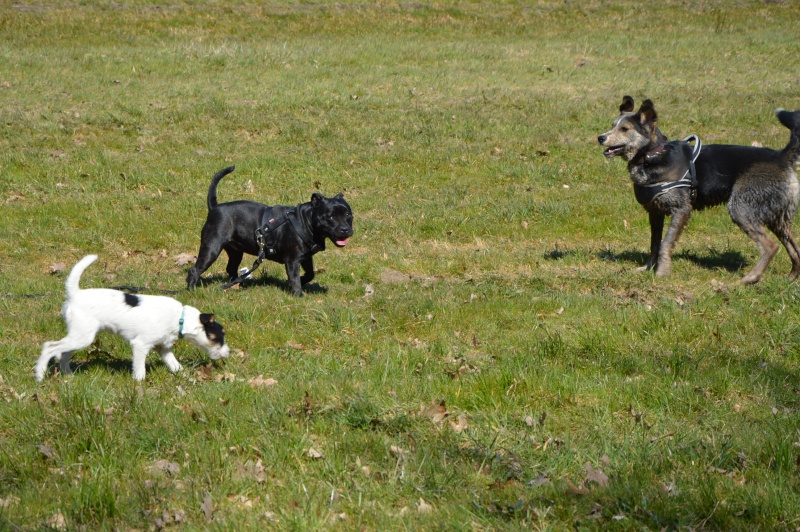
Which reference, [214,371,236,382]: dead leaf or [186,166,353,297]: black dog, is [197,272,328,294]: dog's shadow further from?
[214,371,236,382]: dead leaf

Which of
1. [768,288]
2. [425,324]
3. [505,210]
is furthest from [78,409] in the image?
[505,210]

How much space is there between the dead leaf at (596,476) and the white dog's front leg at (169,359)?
3247 mm

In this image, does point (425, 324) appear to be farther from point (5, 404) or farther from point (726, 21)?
point (726, 21)

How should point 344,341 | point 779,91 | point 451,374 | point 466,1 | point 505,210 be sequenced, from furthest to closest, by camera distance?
point 466,1, point 779,91, point 505,210, point 344,341, point 451,374

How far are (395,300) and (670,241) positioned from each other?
146 inches

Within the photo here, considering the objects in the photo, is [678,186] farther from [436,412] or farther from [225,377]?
[225,377]

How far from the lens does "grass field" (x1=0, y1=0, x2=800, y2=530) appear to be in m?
4.47

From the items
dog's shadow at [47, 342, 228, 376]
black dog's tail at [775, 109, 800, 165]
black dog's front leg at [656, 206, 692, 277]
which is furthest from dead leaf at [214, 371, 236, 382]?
black dog's tail at [775, 109, 800, 165]

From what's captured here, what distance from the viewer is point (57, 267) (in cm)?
1074

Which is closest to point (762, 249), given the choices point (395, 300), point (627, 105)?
point (627, 105)

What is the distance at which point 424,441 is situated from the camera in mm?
4977

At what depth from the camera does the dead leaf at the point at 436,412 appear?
17.5 feet

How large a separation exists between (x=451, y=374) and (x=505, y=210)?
726 centimetres

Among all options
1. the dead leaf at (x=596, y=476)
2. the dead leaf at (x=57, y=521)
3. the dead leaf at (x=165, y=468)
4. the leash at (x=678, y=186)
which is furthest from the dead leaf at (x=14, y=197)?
the dead leaf at (x=596, y=476)
